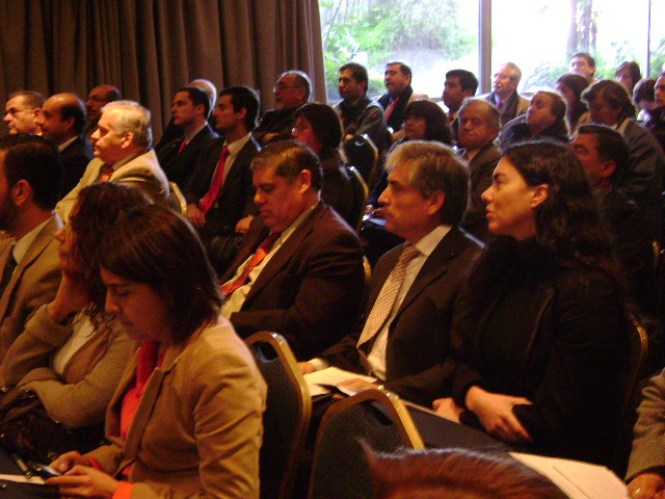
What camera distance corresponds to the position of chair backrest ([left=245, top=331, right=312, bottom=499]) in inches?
65.8

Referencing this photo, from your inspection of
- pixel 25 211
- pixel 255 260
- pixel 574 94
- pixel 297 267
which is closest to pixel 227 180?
pixel 255 260

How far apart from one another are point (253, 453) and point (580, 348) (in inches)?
34.1

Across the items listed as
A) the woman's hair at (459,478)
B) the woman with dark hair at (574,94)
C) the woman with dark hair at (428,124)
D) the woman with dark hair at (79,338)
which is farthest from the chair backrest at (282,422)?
the woman with dark hair at (574,94)

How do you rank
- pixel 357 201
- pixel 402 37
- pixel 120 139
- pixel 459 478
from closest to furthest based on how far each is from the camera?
pixel 459 478 < pixel 357 201 < pixel 120 139 < pixel 402 37

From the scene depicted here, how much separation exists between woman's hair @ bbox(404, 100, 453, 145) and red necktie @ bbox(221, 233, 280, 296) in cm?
236

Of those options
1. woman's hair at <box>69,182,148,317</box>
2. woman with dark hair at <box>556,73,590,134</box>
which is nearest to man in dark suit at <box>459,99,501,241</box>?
woman with dark hair at <box>556,73,590,134</box>

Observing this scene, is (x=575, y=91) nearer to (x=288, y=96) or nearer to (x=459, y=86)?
(x=459, y=86)

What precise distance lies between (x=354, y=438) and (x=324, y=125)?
3.02m

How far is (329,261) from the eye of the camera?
2820 millimetres

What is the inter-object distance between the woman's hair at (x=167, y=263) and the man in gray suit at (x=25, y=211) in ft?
3.45

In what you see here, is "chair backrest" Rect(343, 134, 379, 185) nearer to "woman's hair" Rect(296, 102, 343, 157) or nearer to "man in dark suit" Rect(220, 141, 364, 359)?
"woman's hair" Rect(296, 102, 343, 157)

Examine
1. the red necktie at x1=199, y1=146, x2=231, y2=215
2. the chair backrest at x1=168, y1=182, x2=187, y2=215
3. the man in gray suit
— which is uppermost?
the man in gray suit

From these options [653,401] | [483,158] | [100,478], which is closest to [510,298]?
[653,401]

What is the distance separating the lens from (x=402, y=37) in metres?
9.09
